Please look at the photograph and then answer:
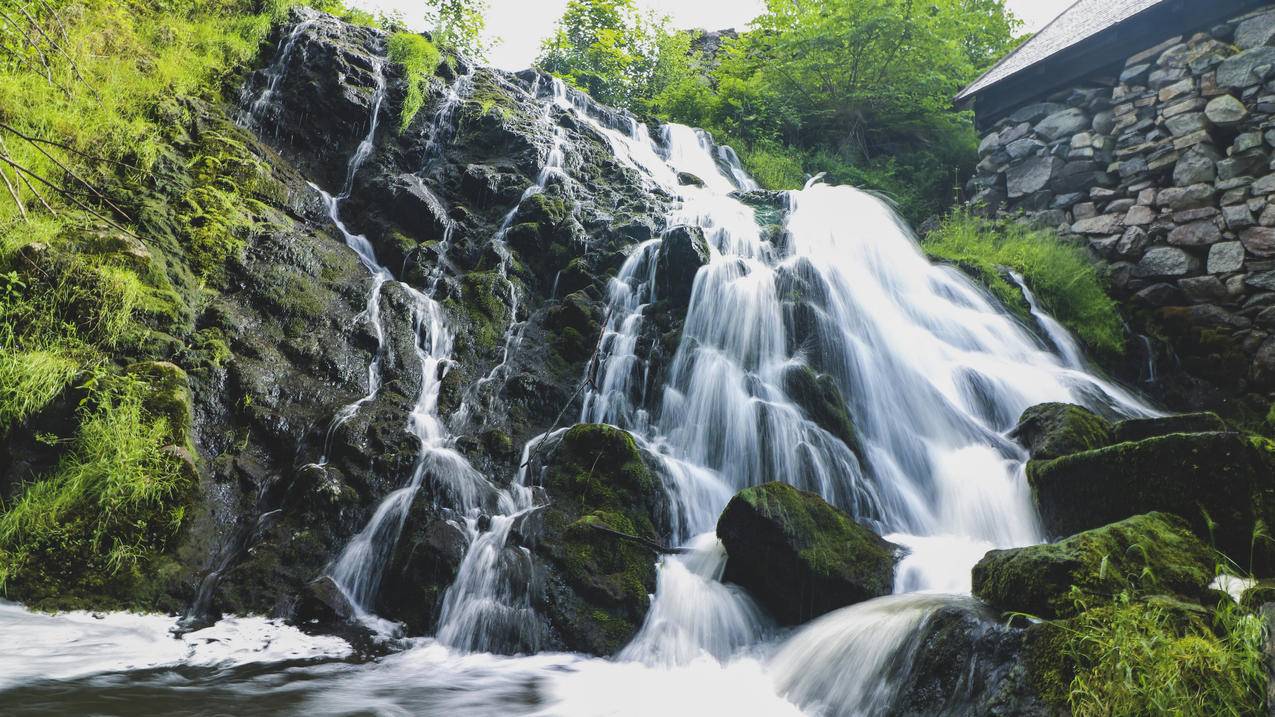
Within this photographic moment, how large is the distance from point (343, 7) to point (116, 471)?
1079cm

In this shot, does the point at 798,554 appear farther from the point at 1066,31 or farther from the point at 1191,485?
the point at 1066,31

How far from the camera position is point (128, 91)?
277 inches

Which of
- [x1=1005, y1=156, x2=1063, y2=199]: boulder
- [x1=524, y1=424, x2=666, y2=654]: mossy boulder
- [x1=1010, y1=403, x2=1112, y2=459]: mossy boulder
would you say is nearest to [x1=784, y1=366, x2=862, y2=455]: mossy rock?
[x1=1010, y1=403, x2=1112, y2=459]: mossy boulder

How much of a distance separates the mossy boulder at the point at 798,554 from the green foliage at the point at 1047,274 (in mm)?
5964

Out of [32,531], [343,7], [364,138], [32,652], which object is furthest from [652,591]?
[343,7]

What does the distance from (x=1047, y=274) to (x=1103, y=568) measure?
7990 millimetres

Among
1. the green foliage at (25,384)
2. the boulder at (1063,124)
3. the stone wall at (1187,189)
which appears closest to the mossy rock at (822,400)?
the stone wall at (1187,189)

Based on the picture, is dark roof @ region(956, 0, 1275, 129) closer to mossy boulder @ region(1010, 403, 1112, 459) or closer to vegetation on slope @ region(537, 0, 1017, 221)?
vegetation on slope @ region(537, 0, 1017, 221)

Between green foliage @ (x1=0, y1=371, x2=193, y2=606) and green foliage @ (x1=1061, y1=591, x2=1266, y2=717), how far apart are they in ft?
17.0

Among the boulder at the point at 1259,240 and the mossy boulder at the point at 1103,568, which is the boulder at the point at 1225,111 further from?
the mossy boulder at the point at 1103,568

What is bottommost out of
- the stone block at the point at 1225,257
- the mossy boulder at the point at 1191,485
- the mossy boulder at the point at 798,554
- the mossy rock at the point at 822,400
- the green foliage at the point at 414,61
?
the mossy boulder at the point at 798,554

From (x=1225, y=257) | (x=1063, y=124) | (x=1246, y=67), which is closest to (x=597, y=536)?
(x=1225, y=257)

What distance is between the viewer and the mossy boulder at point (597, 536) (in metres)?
4.21

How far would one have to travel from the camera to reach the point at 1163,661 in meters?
2.20
